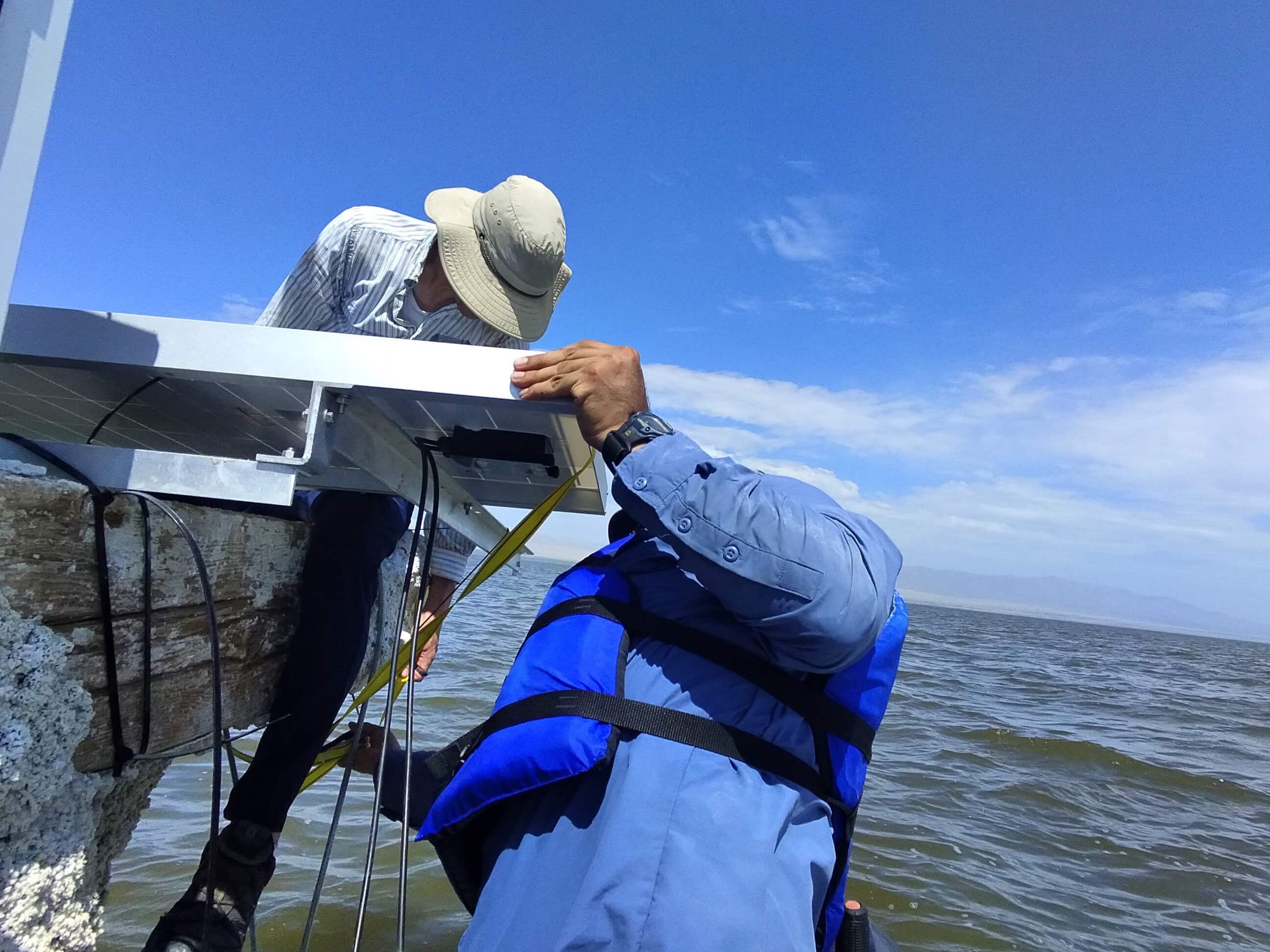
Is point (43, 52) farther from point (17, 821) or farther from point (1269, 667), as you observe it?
point (1269, 667)

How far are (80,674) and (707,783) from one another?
0.93 m

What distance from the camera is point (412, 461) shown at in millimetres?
1970

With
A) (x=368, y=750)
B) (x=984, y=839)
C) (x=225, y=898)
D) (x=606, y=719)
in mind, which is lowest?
(x=984, y=839)

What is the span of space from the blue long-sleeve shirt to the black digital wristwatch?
31mm

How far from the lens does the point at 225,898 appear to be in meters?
1.56

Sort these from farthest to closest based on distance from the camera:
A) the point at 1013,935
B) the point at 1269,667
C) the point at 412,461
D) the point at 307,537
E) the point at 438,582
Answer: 1. the point at 1269,667
2. the point at 1013,935
3. the point at 438,582
4. the point at 412,461
5. the point at 307,537

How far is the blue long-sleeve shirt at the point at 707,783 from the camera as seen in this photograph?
1.01 m

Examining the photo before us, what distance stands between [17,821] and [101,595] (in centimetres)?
31

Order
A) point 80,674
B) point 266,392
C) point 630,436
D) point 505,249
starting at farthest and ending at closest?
point 505,249 → point 266,392 → point 630,436 → point 80,674

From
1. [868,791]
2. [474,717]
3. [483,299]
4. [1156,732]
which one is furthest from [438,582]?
[1156,732]

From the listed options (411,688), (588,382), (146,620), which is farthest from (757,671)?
(146,620)

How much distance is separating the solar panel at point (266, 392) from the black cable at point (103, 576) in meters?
0.03

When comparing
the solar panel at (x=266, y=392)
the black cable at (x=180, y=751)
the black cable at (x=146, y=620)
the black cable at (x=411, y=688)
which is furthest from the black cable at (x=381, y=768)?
the black cable at (x=146, y=620)

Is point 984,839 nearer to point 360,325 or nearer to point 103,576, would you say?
point 360,325
